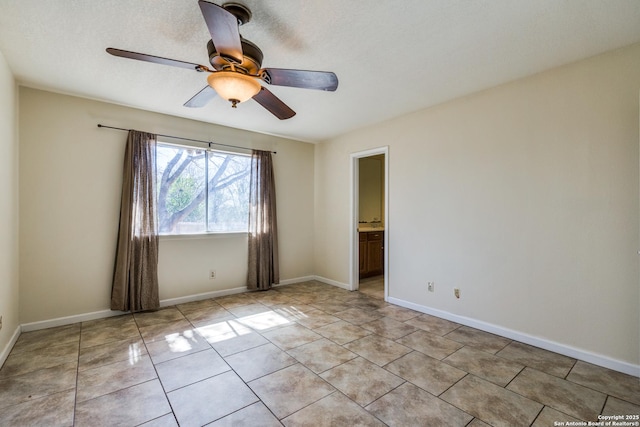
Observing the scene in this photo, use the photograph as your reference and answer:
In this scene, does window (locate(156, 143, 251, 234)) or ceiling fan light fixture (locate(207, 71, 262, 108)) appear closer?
ceiling fan light fixture (locate(207, 71, 262, 108))

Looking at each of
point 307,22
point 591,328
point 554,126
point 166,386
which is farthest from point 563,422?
point 307,22

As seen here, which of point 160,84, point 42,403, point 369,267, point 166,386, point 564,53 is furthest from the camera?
point 369,267

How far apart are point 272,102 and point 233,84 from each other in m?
0.52

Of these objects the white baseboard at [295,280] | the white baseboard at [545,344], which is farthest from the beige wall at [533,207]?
the white baseboard at [295,280]

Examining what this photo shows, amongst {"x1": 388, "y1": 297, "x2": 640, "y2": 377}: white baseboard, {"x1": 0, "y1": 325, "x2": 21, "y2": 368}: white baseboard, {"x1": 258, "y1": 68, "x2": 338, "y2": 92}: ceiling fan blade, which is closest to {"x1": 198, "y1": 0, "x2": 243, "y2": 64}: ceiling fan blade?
{"x1": 258, "y1": 68, "x2": 338, "y2": 92}: ceiling fan blade

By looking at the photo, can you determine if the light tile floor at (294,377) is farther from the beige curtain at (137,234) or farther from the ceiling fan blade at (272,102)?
the ceiling fan blade at (272,102)

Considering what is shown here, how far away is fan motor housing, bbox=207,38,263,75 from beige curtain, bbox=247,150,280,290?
2626mm

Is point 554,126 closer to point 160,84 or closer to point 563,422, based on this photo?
point 563,422

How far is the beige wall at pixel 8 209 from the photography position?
2420 mm

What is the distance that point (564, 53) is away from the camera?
2338 mm

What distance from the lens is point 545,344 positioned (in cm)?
262

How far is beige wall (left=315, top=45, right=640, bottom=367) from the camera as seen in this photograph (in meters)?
2.28

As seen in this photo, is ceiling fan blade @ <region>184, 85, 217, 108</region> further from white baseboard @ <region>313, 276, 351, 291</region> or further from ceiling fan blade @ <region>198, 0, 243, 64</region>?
white baseboard @ <region>313, 276, 351, 291</region>

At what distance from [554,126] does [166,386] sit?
148 inches
